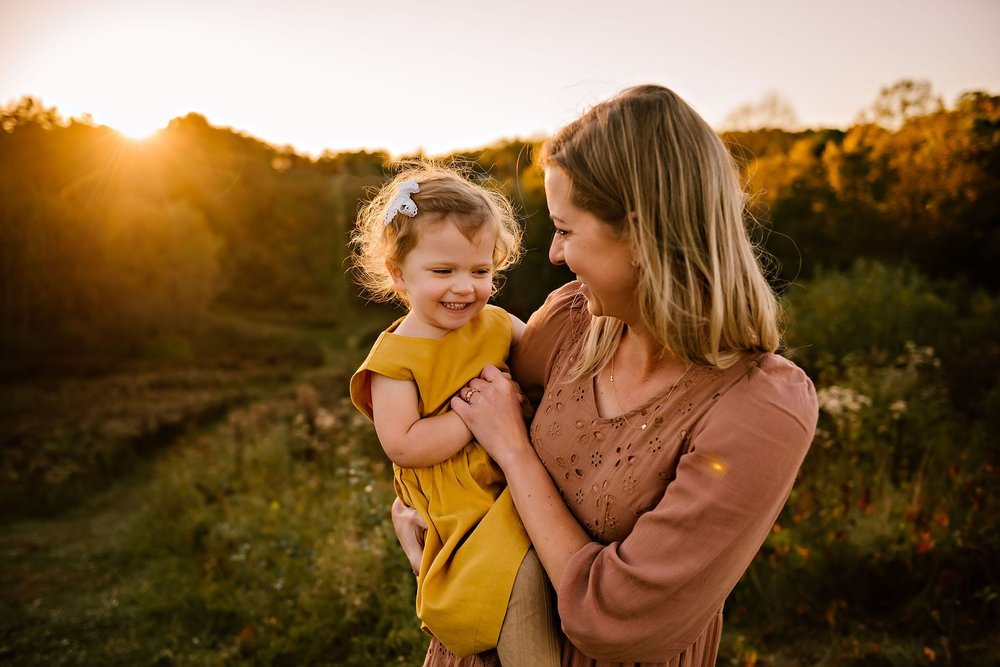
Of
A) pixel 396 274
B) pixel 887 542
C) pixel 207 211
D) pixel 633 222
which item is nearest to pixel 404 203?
pixel 396 274

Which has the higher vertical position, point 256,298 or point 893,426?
point 893,426

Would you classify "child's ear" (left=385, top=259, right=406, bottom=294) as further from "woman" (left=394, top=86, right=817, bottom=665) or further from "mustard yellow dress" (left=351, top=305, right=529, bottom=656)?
"woman" (left=394, top=86, right=817, bottom=665)

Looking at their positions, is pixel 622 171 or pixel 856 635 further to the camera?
pixel 856 635

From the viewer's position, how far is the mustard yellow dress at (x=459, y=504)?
155 centimetres

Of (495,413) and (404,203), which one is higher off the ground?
(404,203)

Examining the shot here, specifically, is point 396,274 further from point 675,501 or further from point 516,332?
point 675,501

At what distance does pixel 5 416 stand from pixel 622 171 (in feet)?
44.9

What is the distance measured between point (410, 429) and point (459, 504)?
25 centimetres

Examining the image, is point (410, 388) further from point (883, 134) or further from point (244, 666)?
point (883, 134)

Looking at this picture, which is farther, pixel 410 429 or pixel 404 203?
pixel 404 203

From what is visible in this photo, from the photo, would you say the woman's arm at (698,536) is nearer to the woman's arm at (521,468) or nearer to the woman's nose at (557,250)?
the woman's arm at (521,468)

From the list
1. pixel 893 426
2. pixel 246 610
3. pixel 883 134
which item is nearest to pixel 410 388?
pixel 246 610

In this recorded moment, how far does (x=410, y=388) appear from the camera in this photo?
1897mm

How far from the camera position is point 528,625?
5.08 feet
